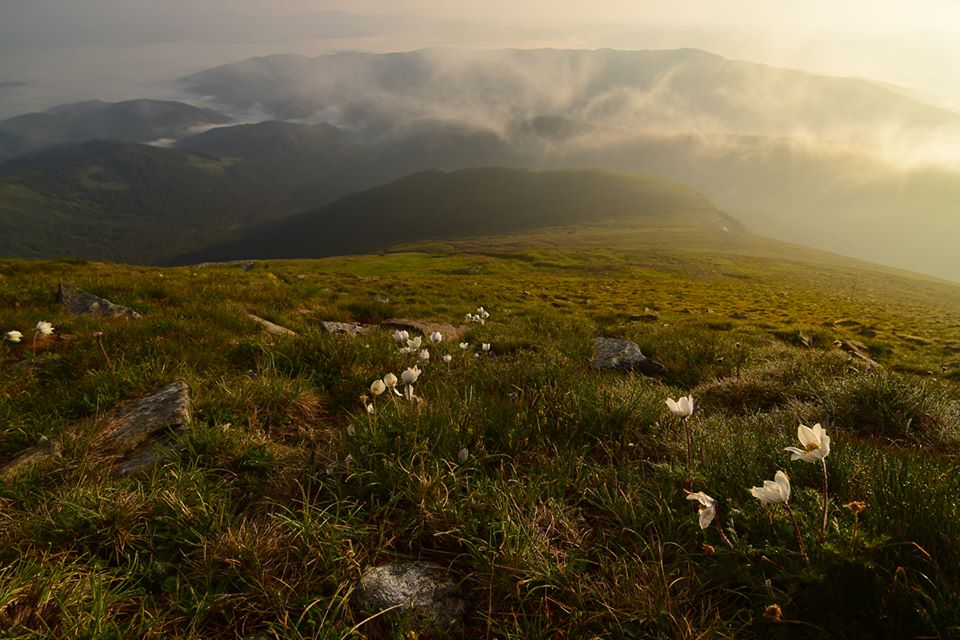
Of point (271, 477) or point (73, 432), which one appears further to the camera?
point (73, 432)

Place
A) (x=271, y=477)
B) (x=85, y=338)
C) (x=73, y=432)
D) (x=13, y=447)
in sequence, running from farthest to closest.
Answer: (x=85, y=338) < (x=13, y=447) < (x=73, y=432) < (x=271, y=477)

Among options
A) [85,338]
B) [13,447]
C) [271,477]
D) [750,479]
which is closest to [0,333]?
[85,338]

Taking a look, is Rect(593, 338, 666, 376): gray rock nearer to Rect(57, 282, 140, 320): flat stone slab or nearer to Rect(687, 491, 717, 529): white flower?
Rect(687, 491, 717, 529): white flower

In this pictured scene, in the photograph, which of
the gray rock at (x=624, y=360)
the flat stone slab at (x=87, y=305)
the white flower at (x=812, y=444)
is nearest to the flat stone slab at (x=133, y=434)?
the white flower at (x=812, y=444)

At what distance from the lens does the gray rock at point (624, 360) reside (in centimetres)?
820

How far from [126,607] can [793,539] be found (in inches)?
146

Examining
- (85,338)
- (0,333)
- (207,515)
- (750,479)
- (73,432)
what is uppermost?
(750,479)

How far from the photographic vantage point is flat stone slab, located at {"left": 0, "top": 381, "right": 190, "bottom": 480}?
3.67m

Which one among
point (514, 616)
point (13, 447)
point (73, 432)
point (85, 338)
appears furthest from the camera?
point (85, 338)

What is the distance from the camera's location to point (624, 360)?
27.5 feet

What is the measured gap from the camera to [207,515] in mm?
2873

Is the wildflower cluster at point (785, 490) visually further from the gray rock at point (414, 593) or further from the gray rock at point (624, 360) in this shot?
the gray rock at point (624, 360)

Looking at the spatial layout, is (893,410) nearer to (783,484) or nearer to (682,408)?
(682,408)

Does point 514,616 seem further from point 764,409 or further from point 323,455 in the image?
point 764,409
